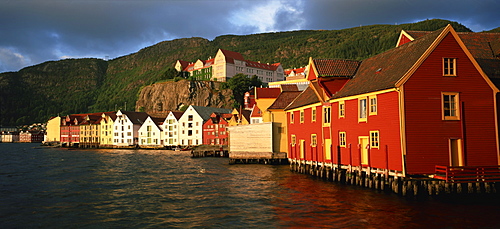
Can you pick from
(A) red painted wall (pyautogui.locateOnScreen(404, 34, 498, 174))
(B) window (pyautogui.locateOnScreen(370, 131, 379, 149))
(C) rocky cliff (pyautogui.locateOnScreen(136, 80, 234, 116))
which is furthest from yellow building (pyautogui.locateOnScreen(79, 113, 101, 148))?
(A) red painted wall (pyautogui.locateOnScreen(404, 34, 498, 174))

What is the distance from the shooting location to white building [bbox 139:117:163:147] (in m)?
128

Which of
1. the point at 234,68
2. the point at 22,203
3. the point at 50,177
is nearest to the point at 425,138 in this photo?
the point at 22,203

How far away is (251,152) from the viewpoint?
6125cm

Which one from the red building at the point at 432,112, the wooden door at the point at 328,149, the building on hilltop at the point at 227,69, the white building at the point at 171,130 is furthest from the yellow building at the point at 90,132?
the red building at the point at 432,112

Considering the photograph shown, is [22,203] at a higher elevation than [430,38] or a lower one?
lower

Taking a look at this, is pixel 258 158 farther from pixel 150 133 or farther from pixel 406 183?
pixel 150 133

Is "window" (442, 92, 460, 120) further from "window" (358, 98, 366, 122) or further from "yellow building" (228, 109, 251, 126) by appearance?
"yellow building" (228, 109, 251, 126)

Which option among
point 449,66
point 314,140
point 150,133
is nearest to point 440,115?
point 449,66

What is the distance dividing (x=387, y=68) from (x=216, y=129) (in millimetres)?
81572

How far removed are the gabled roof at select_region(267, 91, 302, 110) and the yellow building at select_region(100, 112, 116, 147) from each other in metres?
104

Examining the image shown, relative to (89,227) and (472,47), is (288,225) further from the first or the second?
(472,47)

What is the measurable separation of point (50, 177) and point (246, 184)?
28.7 metres

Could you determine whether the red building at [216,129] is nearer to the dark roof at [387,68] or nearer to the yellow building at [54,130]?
the dark roof at [387,68]

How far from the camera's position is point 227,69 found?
15738cm
